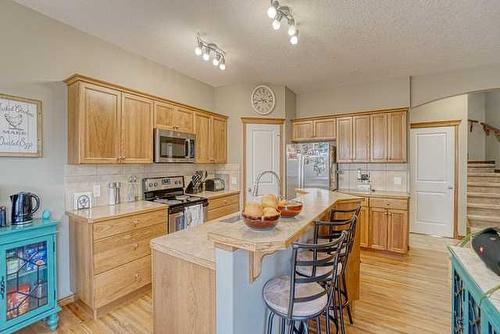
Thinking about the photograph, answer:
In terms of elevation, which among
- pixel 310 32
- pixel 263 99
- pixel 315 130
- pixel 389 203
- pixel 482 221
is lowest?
pixel 482 221

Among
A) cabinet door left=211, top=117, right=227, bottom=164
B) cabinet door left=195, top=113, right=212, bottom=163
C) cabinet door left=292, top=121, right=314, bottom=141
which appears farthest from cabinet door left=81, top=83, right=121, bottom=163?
cabinet door left=292, top=121, right=314, bottom=141

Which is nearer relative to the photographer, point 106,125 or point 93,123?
point 93,123

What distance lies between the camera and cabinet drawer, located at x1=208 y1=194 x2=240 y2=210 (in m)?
Answer: 3.76

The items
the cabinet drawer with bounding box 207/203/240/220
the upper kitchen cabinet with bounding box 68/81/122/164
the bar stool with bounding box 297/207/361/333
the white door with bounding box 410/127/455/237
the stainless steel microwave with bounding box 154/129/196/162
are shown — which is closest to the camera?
the bar stool with bounding box 297/207/361/333

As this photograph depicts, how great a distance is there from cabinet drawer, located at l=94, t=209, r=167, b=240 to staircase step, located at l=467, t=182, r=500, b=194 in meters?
5.88

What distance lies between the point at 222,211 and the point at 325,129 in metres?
2.37

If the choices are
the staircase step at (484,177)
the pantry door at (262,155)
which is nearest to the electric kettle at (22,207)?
A: the pantry door at (262,155)

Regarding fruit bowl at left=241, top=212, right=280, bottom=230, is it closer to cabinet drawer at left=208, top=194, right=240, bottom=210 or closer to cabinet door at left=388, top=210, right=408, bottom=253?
cabinet drawer at left=208, top=194, right=240, bottom=210

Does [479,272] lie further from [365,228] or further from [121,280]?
[365,228]

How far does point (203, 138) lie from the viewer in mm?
4066

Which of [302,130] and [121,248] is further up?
[302,130]

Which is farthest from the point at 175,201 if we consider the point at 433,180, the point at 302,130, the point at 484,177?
the point at 484,177

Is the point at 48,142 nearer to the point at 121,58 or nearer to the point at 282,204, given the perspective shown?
the point at 121,58

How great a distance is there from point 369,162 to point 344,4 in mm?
2739
